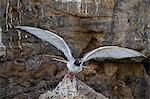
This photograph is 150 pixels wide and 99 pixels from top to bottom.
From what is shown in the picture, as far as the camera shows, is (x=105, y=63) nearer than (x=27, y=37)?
No

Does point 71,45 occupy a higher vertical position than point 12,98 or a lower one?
higher

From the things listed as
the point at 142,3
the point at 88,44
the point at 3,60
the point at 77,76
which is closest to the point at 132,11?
the point at 142,3

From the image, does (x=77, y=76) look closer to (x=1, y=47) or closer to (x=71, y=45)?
(x=71, y=45)

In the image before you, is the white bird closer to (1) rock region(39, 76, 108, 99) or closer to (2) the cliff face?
(1) rock region(39, 76, 108, 99)

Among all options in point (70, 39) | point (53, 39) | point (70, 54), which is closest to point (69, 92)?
point (70, 54)

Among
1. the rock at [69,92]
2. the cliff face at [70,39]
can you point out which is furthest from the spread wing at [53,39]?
the cliff face at [70,39]

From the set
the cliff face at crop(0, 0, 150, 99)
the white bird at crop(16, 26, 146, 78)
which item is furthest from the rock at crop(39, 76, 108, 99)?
the cliff face at crop(0, 0, 150, 99)

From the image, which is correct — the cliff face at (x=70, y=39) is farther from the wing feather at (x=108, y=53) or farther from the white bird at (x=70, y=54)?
the wing feather at (x=108, y=53)

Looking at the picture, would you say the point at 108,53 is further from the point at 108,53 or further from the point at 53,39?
the point at 53,39

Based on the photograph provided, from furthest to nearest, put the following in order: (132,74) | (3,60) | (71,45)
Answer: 1. (132,74)
2. (71,45)
3. (3,60)
